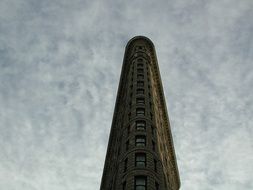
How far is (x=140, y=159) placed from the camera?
4103 centimetres

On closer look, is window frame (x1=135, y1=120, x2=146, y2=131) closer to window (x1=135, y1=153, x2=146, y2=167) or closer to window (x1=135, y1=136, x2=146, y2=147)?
window (x1=135, y1=136, x2=146, y2=147)

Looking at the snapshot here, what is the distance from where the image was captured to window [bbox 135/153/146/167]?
40.0 metres

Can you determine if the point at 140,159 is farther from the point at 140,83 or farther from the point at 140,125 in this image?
the point at 140,83

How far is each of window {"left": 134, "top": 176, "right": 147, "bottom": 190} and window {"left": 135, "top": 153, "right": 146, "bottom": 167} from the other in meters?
2.28

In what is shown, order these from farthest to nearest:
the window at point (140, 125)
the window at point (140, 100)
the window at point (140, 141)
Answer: the window at point (140, 100) < the window at point (140, 125) < the window at point (140, 141)

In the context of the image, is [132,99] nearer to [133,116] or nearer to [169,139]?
[133,116]

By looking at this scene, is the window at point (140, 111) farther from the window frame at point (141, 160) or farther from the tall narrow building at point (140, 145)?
the window frame at point (141, 160)

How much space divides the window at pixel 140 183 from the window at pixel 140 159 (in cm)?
228

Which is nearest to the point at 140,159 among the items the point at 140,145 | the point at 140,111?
the point at 140,145

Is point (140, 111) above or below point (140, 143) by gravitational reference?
above

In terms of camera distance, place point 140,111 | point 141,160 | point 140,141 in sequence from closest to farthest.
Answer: point 141,160
point 140,141
point 140,111

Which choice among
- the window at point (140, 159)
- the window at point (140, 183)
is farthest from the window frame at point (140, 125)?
the window at point (140, 183)

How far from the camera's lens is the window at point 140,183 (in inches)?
1441

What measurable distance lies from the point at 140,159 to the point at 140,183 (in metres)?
4.43
